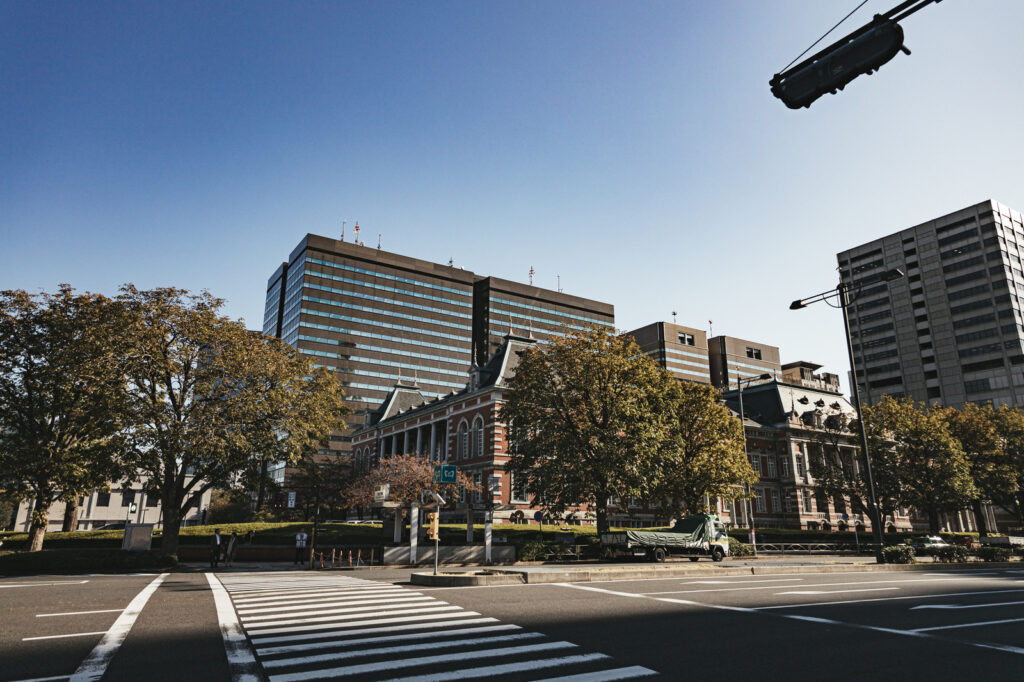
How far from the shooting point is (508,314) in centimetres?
15400

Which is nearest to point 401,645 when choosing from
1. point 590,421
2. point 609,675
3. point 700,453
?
point 609,675

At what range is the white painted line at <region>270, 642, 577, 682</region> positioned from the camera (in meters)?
7.20

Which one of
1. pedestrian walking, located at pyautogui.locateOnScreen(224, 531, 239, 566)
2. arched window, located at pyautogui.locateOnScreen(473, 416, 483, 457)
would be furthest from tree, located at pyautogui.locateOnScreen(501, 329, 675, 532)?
arched window, located at pyautogui.locateOnScreen(473, 416, 483, 457)

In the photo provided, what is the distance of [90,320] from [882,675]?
33.2 m

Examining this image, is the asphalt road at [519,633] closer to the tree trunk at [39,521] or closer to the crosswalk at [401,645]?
the crosswalk at [401,645]

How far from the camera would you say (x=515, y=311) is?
155 meters

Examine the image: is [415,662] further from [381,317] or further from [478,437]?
[381,317]

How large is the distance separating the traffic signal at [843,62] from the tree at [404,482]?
151ft

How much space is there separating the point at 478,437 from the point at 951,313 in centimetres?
9886

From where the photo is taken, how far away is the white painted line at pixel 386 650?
790cm

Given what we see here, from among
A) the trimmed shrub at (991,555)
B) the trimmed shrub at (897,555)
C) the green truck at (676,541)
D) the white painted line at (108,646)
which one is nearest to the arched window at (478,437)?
the green truck at (676,541)

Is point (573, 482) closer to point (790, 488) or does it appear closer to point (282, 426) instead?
point (282, 426)

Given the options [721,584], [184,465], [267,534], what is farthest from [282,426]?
[721,584]

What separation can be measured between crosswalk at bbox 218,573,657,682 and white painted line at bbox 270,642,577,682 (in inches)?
0.5
